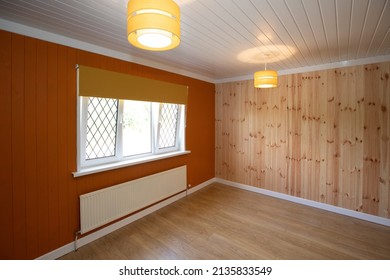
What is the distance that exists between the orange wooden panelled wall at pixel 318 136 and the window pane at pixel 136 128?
6.13 ft

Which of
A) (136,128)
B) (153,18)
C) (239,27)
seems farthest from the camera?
(136,128)

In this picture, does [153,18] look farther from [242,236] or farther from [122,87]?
[242,236]

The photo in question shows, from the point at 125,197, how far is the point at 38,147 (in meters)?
1.14

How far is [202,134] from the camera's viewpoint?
399 centimetres

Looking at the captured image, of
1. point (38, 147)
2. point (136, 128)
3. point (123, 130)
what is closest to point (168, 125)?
point (136, 128)

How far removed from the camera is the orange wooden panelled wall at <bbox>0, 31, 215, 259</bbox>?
5.56ft

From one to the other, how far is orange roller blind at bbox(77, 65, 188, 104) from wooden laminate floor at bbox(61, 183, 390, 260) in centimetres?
175

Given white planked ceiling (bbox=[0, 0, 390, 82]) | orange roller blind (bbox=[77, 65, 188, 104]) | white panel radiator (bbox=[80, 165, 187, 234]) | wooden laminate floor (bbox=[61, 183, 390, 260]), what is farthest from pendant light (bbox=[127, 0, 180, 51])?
wooden laminate floor (bbox=[61, 183, 390, 260])

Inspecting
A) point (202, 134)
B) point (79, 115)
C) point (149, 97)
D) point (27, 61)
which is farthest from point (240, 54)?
point (27, 61)

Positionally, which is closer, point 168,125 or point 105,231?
point 105,231

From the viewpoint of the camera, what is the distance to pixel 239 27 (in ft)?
5.92

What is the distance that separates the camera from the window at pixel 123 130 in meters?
2.31

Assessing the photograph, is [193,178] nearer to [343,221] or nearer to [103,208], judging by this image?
[103,208]

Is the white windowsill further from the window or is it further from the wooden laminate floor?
the wooden laminate floor
